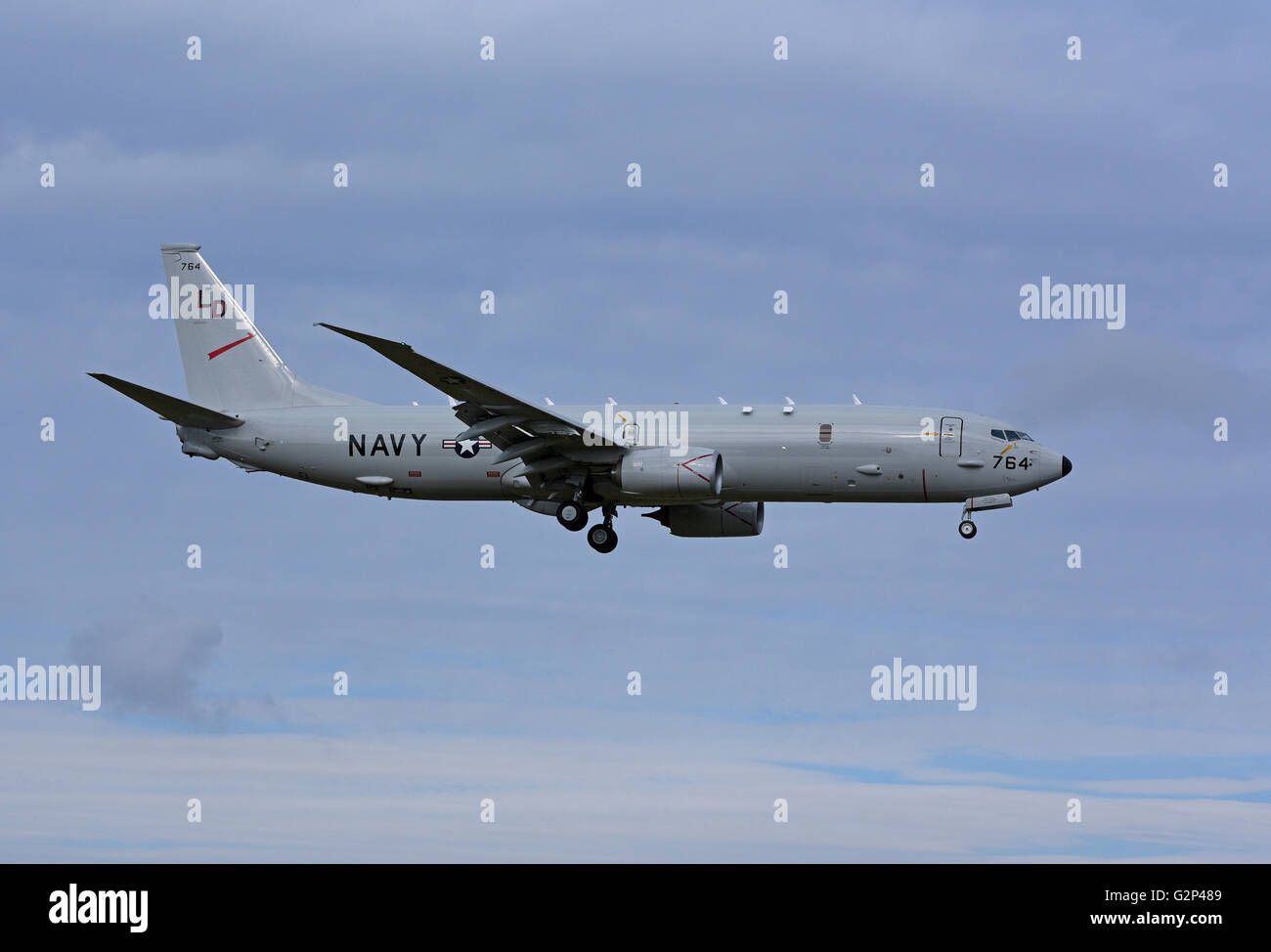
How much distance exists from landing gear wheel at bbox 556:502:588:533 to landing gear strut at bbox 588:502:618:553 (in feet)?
3.24

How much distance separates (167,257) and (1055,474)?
35.1 meters

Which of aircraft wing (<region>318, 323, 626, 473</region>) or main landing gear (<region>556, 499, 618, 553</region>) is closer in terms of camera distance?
aircraft wing (<region>318, 323, 626, 473</region>)

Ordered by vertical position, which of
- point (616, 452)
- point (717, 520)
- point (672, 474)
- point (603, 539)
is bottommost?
point (603, 539)

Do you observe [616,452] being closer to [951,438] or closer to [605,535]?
[605,535]

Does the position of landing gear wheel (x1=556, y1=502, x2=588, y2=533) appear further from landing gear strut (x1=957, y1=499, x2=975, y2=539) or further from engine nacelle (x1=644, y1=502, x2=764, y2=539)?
landing gear strut (x1=957, y1=499, x2=975, y2=539)

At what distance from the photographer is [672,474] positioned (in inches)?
1869

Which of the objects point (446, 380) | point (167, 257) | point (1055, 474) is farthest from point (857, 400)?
point (167, 257)

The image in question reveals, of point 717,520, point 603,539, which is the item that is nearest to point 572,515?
point 603,539

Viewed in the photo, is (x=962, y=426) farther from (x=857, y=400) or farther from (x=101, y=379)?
(x=101, y=379)

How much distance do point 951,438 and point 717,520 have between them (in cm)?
1009

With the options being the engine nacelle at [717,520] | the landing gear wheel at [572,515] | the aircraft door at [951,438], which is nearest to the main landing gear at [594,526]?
the landing gear wheel at [572,515]

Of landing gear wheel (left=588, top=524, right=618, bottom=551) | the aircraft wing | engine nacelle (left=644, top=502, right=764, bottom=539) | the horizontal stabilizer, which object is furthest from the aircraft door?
the horizontal stabilizer

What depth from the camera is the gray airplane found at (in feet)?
158

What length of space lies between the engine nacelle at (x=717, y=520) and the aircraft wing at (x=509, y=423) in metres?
6.62
